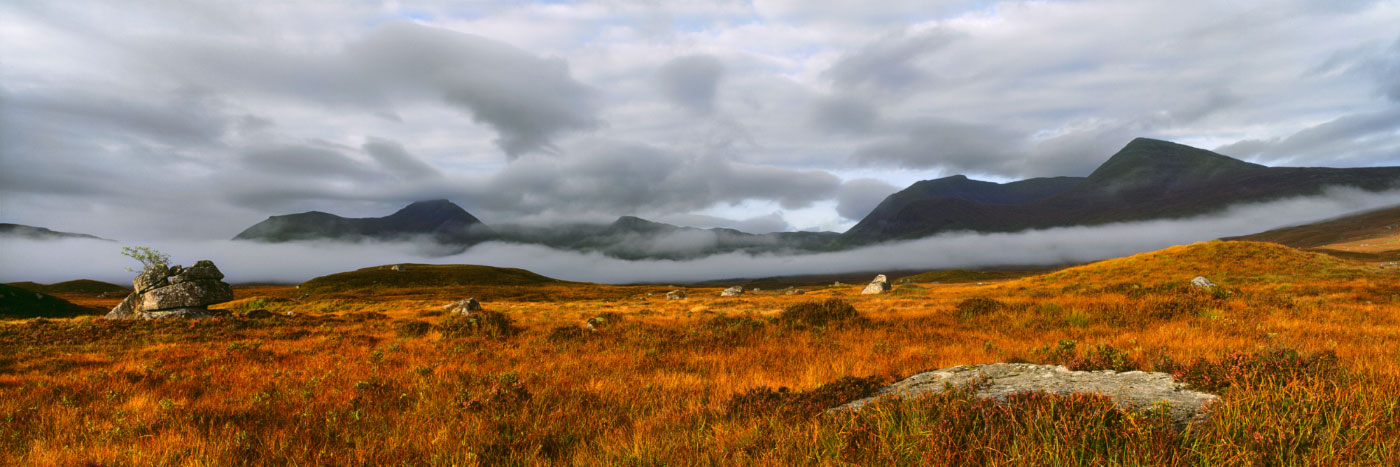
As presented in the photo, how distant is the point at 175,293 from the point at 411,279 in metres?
75.9

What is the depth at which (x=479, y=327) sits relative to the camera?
1636 centimetres

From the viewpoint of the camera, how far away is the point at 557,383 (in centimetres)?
759

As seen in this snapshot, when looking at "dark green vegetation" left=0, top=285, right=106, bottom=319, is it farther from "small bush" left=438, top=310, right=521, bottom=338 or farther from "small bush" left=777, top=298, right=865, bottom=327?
"small bush" left=777, top=298, right=865, bottom=327

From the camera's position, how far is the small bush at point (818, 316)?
15.5m

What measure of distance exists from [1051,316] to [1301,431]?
12874 millimetres

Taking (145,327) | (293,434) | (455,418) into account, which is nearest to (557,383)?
(455,418)

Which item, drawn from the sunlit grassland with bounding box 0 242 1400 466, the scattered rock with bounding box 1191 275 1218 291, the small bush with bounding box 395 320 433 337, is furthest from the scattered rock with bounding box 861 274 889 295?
the small bush with bounding box 395 320 433 337

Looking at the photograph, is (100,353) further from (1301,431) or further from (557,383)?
(1301,431)

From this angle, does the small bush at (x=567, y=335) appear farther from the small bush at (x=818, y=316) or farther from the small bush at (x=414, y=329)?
the small bush at (x=818, y=316)

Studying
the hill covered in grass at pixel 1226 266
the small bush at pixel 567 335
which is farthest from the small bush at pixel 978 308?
the hill covered in grass at pixel 1226 266

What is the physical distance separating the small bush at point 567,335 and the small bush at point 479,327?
2.14 metres

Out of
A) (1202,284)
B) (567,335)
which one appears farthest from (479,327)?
(1202,284)

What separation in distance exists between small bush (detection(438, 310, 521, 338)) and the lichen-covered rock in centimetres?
2618

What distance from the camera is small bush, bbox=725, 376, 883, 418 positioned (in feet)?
17.1
